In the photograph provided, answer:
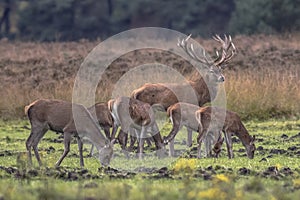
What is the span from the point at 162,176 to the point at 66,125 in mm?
2831

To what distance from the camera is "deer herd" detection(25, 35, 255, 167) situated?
1349cm

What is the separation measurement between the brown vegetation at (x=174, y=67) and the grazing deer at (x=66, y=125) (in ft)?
26.6

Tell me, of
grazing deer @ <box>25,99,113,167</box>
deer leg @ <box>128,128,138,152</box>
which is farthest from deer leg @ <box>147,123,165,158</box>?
grazing deer @ <box>25,99,113,167</box>

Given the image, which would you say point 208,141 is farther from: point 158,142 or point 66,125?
point 66,125

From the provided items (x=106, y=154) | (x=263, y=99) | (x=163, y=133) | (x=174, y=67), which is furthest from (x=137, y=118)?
(x=174, y=67)

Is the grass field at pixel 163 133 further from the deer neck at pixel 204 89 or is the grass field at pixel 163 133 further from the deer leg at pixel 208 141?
the deer neck at pixel 204 89

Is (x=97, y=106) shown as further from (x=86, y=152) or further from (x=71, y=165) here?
(x=71, y=165)

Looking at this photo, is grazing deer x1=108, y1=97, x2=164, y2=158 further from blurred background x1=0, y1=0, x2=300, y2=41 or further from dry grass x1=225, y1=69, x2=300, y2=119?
blurred background x1=0, y1=0, x2=300, y2=41

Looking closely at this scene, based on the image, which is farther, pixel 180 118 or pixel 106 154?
pixel 180 118

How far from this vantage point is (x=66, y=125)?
13.5 m

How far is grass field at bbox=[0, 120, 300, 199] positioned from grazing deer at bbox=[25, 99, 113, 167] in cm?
28

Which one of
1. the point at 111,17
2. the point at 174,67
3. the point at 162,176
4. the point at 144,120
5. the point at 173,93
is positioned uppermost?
the point at 111,17

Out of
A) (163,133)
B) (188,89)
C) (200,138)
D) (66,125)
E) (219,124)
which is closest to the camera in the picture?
(66,125)

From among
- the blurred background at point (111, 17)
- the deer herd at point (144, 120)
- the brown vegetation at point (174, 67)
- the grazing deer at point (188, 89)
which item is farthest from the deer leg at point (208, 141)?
the blurred background at point (111, 17)
